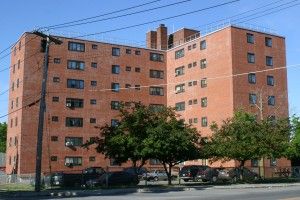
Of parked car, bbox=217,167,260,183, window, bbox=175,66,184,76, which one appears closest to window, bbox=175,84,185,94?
window, bbox=175,66,184,76

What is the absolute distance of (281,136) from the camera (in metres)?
44.4

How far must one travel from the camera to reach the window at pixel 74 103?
217 ft

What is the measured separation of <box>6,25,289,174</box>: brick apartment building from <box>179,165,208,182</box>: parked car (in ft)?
50.1

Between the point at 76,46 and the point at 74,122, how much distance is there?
1085 centimetres

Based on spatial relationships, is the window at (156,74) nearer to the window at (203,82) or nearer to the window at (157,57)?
the window at (157,57)

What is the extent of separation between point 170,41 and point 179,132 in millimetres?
44426

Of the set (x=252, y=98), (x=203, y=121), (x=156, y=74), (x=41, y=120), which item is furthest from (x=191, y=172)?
(x=156, y=74)

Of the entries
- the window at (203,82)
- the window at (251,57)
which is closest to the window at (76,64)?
the window at (203,82)

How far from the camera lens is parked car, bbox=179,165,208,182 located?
45.3 metres

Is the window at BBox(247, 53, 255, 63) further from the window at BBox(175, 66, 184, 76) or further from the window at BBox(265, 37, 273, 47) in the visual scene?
the window at BBox(175, 66, 184, 76)

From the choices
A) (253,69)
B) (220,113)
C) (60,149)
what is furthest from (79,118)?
(253,69)

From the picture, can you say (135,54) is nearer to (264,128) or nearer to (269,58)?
(269,58)

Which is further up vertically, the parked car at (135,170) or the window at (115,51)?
the window at (115,51)

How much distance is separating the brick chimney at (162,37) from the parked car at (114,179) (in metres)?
40.8
